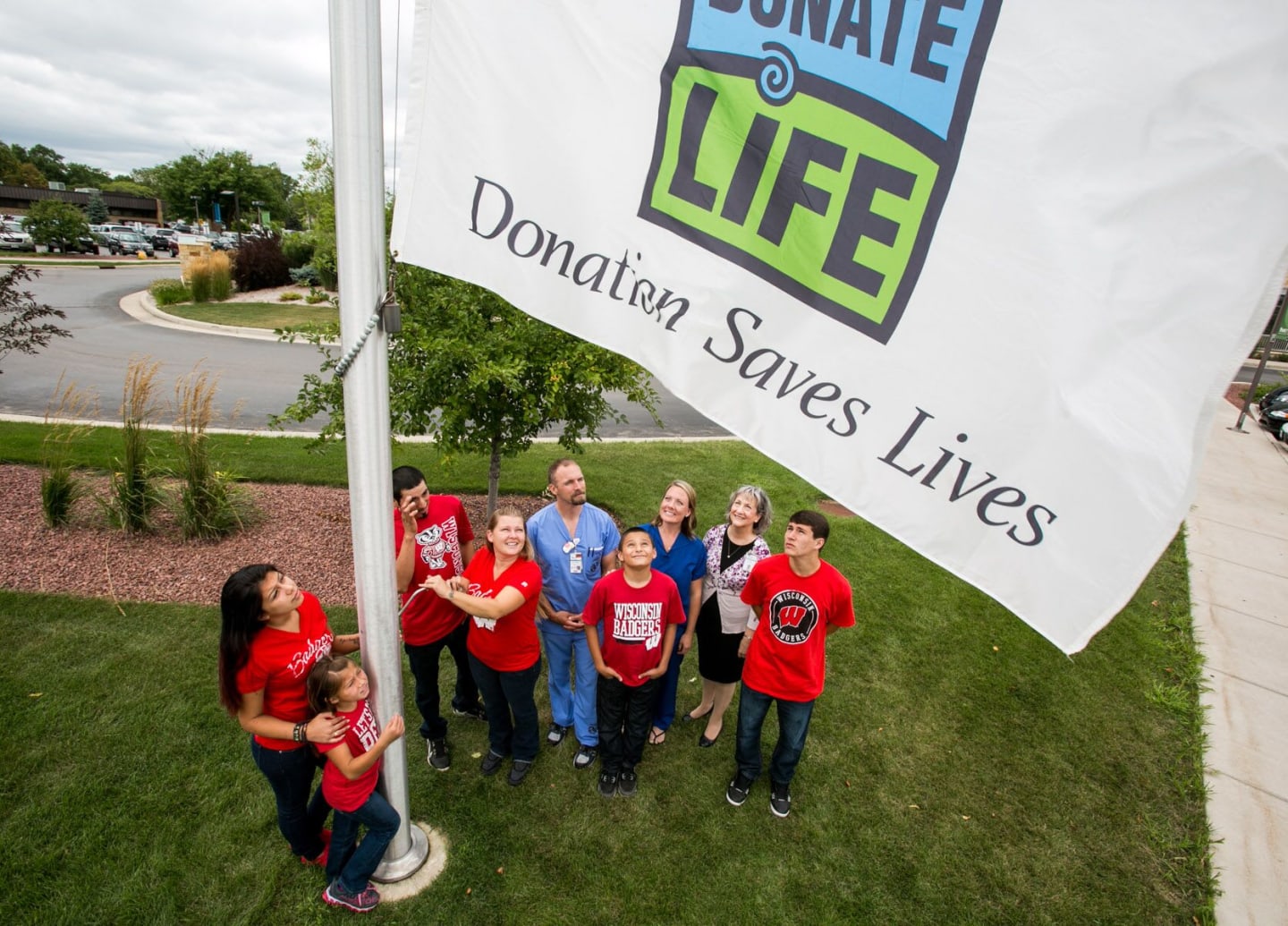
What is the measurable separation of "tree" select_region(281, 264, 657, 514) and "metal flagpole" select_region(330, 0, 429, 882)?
2501 millimetres

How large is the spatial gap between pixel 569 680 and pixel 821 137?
351cm

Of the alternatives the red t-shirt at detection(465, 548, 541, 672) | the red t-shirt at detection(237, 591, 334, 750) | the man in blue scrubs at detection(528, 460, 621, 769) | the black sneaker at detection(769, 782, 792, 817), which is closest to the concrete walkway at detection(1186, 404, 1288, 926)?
the black sneaker at detection(769, 782, 792, 817)

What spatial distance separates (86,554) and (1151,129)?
7.87 meters

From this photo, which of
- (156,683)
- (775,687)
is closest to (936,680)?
(775,687)

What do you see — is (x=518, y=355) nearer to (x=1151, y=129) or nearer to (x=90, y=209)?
(x=1151, y=129)

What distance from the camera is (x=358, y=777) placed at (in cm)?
304

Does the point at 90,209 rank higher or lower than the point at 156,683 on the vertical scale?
lower

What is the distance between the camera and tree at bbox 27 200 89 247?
124 ft

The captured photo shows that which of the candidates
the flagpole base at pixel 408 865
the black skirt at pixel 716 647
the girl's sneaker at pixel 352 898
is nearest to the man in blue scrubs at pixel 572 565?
the black skirt at pixel 716 647

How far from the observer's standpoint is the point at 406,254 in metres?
2.39

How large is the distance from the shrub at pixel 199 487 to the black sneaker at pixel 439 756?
3679mm

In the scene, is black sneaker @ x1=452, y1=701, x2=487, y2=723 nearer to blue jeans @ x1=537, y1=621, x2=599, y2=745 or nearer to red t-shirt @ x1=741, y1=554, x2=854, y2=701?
blue jeans @ x1=537, y1=621, x2=599, y2=745

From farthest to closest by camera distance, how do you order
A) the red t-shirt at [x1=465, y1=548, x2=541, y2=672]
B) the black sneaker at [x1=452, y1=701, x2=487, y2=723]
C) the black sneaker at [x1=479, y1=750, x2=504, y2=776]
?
the black sneaker at [x1=452, y1=701, x2=487, y2=723], the black sneaker at [x1=479, y1=750, x2=504, y2=776], the red t-shirt at [x1=465, y1=548, x2=541, y2=672]

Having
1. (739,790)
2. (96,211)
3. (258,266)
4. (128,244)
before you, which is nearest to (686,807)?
(739,790)
